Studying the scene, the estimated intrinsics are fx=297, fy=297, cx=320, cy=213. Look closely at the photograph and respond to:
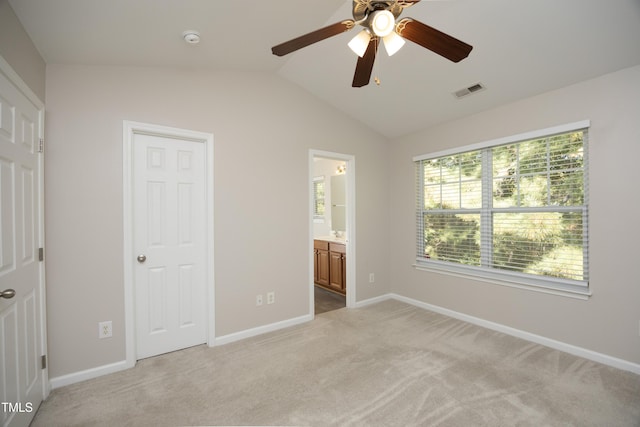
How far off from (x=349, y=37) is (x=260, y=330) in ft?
9.88

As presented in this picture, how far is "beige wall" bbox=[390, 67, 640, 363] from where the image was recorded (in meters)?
2.37

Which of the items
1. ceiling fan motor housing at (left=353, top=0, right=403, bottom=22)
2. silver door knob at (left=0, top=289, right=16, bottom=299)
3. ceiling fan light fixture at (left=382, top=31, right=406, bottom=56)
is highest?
ceiling fan motor housing at (left=353, top=0, right=403, bottom=22)

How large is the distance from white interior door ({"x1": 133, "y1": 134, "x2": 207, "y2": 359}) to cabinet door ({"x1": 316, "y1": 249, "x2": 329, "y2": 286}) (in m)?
2.15

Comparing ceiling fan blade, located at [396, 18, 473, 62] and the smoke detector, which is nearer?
ceiling fan blade, located at [396, 18, 473, 62]

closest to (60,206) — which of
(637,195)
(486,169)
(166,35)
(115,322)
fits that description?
(115,322)

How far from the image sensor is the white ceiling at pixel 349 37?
192cm

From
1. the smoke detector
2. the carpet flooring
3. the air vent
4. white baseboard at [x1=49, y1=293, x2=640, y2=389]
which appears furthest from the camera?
the air vent

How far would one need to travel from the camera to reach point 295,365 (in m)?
2.54

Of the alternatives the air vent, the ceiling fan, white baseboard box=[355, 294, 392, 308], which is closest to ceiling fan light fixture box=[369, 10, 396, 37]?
the ceiling fan

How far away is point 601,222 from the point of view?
2.51m

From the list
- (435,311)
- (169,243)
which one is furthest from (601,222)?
(169,243)

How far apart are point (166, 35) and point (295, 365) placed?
279 centimetres

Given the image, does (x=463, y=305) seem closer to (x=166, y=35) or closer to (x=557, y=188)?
(x=557, y=188)

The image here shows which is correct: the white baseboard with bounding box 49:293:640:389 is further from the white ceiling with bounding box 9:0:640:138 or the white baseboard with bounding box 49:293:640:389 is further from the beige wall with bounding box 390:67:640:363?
the white ceiling with bounding box 9:0:640:138
